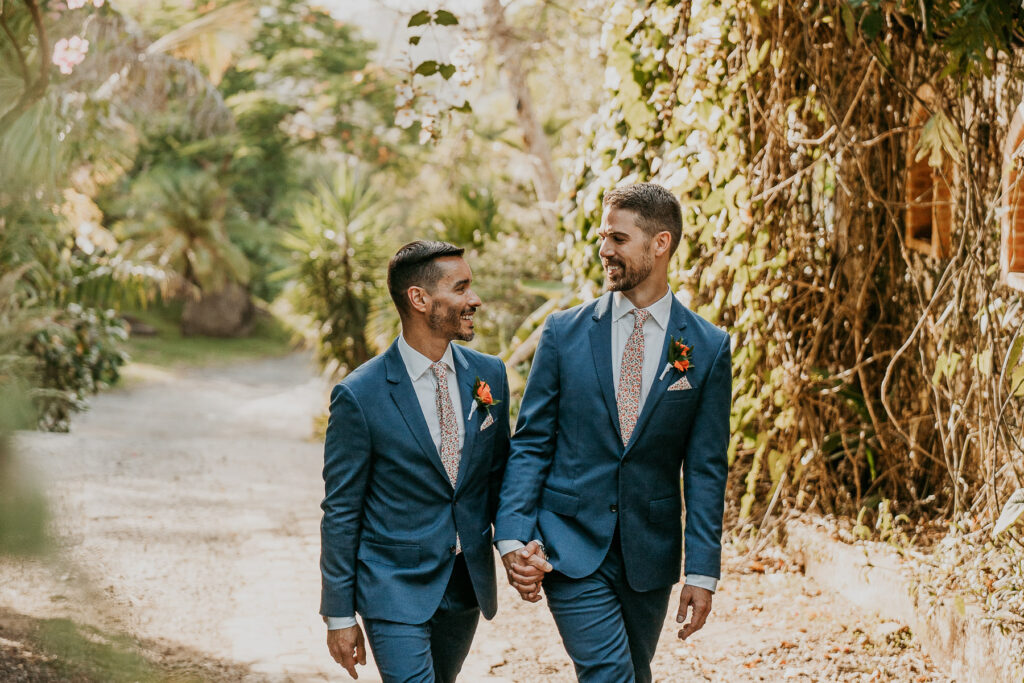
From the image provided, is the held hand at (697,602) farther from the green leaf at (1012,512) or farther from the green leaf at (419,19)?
the green leaf at (419,19)

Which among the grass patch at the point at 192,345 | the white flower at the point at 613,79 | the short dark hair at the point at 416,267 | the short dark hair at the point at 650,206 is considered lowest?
the grass patch at the point at 192,345

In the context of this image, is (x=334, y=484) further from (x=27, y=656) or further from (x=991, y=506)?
(x=991, y=506)

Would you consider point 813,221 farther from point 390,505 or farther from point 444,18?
point 390,505

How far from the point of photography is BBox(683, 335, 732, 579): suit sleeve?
2.77m

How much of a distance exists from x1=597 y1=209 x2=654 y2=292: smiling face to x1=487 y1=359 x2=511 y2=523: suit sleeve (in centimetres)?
41

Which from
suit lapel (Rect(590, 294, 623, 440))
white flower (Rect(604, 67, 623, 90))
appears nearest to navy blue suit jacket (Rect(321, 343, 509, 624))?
suit lapel (Rect(590, 294, 623, 440))

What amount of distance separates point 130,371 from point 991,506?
19343 millimetres

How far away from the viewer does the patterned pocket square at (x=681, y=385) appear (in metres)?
2.80

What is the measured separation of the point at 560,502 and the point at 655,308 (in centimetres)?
58

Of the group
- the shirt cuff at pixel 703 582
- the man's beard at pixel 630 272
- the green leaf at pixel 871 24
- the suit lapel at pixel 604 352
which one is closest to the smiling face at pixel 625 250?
the man's beard at pixel 630 272

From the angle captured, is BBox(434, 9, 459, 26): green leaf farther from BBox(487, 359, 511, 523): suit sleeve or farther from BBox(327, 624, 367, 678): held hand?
BBox(327, 624, 367, 678): held hand

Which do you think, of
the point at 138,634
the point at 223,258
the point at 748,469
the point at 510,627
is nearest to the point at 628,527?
the point at 510,627

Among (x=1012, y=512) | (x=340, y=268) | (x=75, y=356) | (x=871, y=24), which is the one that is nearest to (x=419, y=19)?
(x=871, y=24)

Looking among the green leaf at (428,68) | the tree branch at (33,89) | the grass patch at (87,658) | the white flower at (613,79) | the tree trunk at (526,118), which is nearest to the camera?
the tree branch at (33,89)
